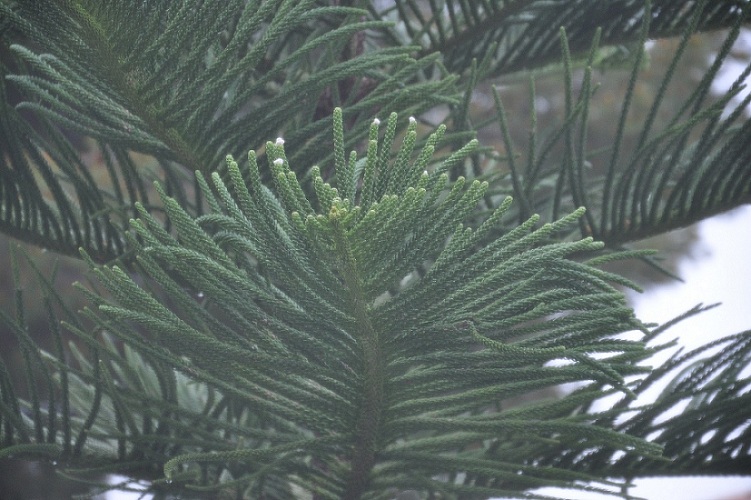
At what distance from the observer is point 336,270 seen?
2.44ft

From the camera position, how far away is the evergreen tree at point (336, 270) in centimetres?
73

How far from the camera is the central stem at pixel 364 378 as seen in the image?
69 centimetres

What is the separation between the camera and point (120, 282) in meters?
0.77

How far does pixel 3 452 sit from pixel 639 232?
88 centimetres

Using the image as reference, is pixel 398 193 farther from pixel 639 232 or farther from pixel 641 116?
pixel 641 116

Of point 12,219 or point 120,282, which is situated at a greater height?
point 12,219

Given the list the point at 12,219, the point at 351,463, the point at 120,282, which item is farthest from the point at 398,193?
the point at 12,219

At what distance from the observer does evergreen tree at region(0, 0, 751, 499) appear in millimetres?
731

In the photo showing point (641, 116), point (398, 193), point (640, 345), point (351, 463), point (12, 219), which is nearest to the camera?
point (398, 193)

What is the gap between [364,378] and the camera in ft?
2.73

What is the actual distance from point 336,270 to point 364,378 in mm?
143

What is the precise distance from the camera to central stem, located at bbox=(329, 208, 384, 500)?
69 cm

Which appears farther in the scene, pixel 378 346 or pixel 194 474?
pixel 194 474

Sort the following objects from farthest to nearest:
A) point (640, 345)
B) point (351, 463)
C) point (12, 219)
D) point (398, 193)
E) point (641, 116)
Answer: point (641, 116) → point (12, 219) → point (351, 463) → point (640, 345) → point (398, 193)
